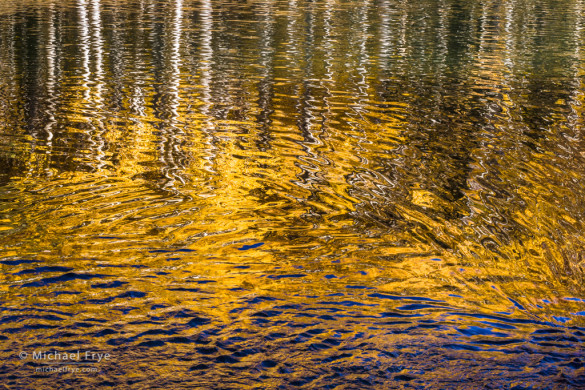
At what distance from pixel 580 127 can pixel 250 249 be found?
8488 mm

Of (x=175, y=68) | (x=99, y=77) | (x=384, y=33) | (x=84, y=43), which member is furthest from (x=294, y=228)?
(x=384, y=33)

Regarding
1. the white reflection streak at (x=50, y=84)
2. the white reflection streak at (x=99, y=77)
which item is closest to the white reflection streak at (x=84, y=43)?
the white reflection streak at (x=99, y=77)

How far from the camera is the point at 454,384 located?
4.87m

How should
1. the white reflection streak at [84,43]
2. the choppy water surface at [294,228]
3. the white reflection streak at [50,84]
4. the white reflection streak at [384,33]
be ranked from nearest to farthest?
the choppy water surface at [294,228], the white reflection streak at [50,84], the white reflection streak at [84,43], the white reflection streak at [384,33]

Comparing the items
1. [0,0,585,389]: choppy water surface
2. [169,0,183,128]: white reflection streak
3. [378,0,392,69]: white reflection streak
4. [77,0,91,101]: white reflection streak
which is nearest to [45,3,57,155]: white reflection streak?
[0,0,585,389]: choppy water surface

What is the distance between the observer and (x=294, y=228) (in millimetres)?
8055

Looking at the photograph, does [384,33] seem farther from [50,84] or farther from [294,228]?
[294,228]

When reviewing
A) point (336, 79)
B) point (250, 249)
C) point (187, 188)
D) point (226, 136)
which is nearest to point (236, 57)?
point (336, 79)

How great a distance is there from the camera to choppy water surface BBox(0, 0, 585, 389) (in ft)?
17.2

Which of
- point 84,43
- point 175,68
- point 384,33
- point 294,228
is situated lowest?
point 294,228

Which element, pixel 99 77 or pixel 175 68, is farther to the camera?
pixel 175 68

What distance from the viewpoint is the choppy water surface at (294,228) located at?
5.25m

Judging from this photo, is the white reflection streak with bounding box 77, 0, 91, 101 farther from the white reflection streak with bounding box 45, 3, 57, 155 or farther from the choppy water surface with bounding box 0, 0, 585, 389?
the white reflection streak with bounding box 45, 3, 57, 155

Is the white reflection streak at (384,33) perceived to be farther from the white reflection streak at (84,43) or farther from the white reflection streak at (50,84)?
the white reflection streak at (50,84)
